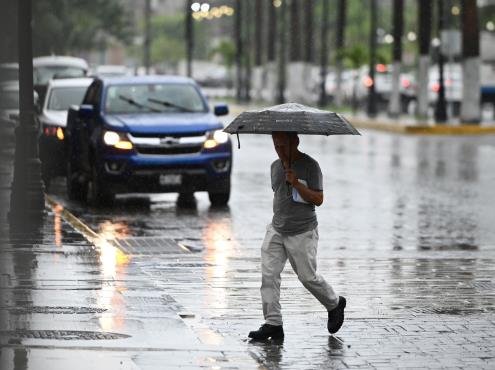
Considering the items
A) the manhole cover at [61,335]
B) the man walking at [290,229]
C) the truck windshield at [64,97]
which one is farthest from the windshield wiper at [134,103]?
the manhole cover at [61,335]

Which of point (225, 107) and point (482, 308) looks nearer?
point (482, 308)

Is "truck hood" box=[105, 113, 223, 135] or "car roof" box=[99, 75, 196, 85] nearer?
"truck hood" box=[105, 113, 223, 135]

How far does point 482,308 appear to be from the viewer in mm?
12453

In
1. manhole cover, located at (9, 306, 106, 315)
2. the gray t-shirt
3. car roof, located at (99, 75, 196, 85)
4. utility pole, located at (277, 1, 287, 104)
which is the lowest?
utility pole, located at (277, 1, 287, 104)

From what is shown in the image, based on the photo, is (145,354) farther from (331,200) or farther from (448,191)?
(448,191)

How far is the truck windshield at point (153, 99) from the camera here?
2228 centimetres

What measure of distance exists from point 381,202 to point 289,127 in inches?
475

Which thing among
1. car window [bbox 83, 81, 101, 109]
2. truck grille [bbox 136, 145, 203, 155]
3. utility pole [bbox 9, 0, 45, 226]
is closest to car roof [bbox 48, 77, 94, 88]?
car window [bbox 83, 81, 101, 109]

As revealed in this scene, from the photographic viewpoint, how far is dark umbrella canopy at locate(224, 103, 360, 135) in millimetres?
10742

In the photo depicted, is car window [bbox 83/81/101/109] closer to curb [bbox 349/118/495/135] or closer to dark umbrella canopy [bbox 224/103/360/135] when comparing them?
dark umbrella canopy [bbox 224/103/360/135]

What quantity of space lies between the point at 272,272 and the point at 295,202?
1.62 ft

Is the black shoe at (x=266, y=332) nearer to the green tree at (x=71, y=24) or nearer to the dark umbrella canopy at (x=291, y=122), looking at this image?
the dark umbrella canopy at (x=291, y=122)

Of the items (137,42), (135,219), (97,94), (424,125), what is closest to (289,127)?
(135,219)

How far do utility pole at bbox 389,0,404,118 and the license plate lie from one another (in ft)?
114
